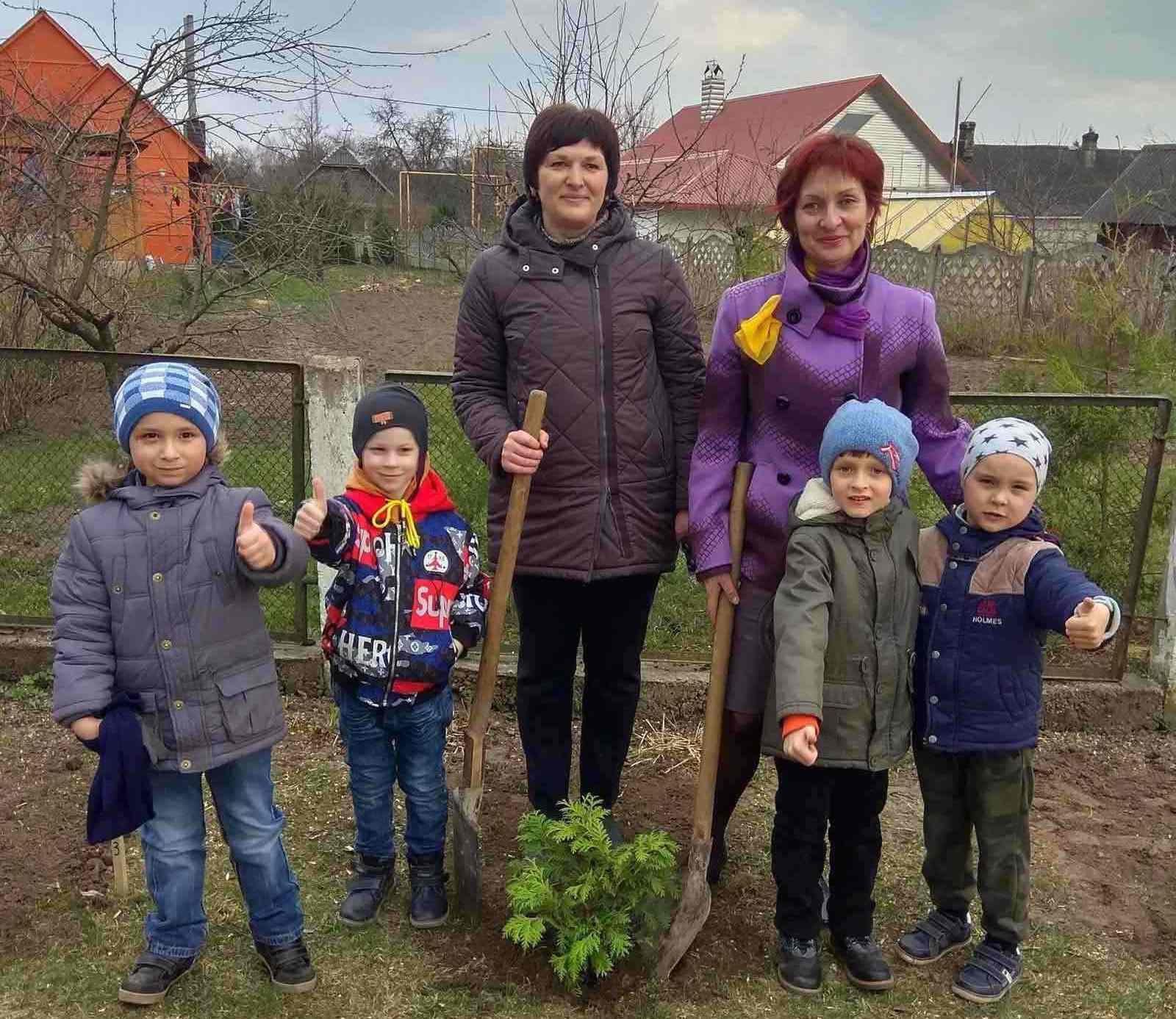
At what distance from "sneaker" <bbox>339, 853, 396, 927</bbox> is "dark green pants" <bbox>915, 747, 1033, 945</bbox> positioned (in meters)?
1.47

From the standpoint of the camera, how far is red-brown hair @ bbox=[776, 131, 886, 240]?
236 cm

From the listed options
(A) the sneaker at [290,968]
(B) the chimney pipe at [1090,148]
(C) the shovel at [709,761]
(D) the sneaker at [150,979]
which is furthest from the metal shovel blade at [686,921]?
(B) the chimney pipe at [1090,148]

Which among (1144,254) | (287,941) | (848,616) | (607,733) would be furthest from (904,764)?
(1144,254)

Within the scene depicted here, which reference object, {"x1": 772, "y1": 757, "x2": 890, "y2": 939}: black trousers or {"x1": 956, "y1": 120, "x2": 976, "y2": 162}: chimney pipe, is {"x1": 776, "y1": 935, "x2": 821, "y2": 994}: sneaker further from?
{"x1": 956, "y1": 120, "x2": 976, "y2": 162}: chimney pipe

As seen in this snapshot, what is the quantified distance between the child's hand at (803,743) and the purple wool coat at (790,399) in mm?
406

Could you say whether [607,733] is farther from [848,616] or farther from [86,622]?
[86,622]

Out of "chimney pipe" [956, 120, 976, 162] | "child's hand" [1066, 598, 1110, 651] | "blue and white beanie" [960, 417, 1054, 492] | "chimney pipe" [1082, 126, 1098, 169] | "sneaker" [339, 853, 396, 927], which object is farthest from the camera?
"chimney pipe" [1082, 126, 1098, 169]

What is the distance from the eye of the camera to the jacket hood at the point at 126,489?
7.61 ft

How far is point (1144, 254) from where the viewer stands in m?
13.1

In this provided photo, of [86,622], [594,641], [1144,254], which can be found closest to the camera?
[86,622]

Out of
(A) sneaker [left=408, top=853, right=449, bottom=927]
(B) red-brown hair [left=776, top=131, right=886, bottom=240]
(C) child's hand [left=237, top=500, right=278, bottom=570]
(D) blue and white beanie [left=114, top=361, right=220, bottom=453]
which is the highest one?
(B) red-brown hair [left=776, top=131, right=886, bottom=240]

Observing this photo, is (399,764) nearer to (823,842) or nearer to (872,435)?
(823,842)

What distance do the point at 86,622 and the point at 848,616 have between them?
66.0 inches

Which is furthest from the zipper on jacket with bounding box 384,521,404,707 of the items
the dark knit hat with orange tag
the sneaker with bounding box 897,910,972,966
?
the sneaker with bounding box 897,910,972,966
